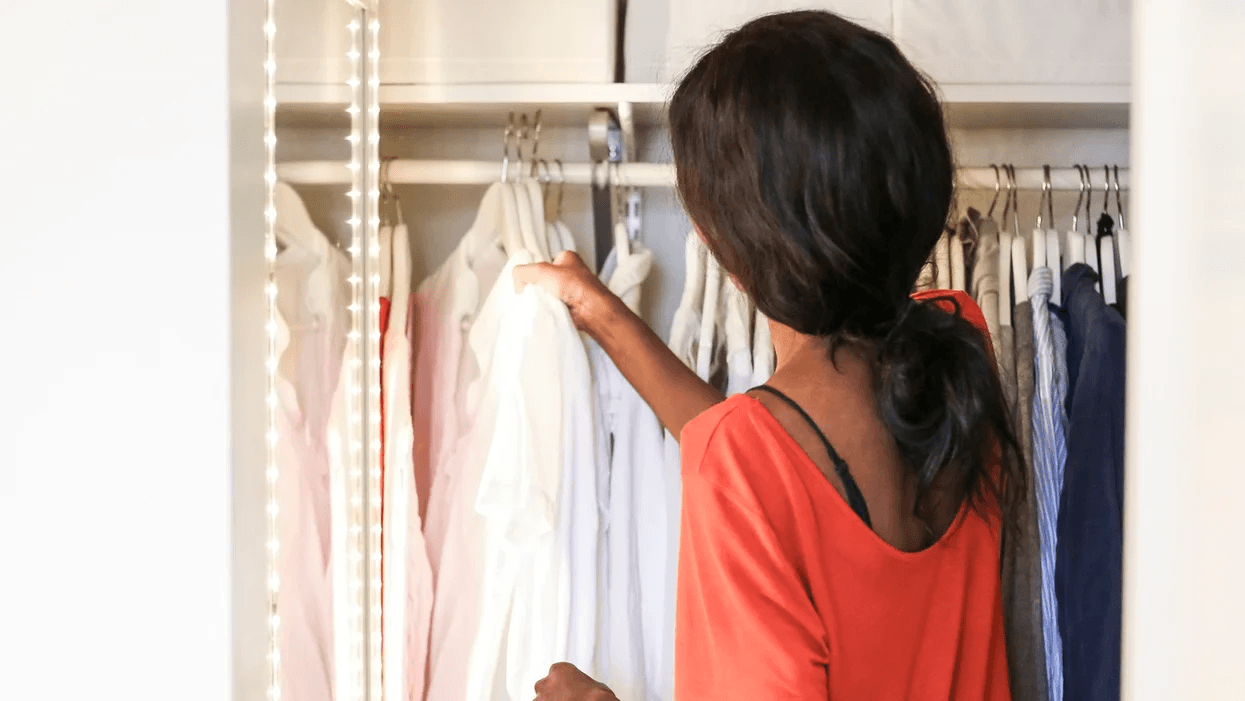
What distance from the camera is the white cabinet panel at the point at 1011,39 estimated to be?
137cm

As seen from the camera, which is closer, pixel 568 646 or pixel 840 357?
pixel 840 357

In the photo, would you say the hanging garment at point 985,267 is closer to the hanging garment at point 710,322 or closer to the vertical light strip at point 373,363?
the hanging garment at point 710,322

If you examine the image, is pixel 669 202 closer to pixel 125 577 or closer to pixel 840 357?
pixel 840 357

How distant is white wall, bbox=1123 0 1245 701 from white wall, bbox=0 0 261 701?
26.2 inches

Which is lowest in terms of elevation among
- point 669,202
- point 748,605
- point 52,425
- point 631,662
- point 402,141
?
point 631,662

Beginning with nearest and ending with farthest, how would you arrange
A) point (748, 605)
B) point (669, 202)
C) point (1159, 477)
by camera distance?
point (1159, 477) < point (748, 605) < point (669, 202)

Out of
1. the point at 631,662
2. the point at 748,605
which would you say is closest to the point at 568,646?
the point at 631,662

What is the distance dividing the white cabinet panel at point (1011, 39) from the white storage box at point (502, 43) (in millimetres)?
414

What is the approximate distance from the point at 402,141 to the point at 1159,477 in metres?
1.42

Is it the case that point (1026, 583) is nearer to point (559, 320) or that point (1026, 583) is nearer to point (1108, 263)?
point (1108, 263)

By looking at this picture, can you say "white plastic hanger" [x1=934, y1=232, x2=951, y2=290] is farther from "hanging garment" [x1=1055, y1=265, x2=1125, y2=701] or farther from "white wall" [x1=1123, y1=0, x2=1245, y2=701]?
"white wall" [x1=1123, y1=0, x2=1245, y2=701]

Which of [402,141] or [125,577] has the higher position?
[402,141]

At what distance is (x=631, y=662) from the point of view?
4.42 ft

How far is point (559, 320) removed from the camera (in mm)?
1293
